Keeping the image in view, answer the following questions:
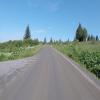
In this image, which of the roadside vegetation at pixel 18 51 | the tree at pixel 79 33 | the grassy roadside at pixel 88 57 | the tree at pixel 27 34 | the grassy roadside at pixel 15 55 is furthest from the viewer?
the tree at pixel 27 34

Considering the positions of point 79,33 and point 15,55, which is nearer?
point 15,55

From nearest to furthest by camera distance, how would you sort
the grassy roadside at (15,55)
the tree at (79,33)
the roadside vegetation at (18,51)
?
the grassy roadside at (15,55)
the roadside vegetation at (18,51)
the tree at (79,33)

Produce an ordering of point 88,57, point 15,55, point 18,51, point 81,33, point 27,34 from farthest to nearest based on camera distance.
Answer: point 27,34 → point 81,33 → point 18,51 → point 15,55 → point 88,57

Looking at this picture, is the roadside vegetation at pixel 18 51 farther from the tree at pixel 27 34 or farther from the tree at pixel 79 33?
the tree at pixel 79 33

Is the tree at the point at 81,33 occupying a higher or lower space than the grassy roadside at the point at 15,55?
higher

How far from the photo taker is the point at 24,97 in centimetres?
867

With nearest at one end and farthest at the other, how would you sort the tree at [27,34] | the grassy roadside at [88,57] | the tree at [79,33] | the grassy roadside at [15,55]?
the grassy roadside at [88,57] → the grassy roadside at [15,55] → the tree at [79,33] → the tree at [27,34]

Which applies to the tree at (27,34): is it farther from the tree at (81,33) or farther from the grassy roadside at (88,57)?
the grassy roadside at (88,57)

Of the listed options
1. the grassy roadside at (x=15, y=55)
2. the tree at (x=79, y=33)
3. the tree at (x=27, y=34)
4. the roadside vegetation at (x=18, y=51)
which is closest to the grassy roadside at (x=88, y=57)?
the grassy roadside at (x=15, y=55)

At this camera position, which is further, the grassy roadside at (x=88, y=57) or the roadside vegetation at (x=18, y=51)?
the roadside vegetation at (x=18, y=51)

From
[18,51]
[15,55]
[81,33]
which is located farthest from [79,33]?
[15,55]

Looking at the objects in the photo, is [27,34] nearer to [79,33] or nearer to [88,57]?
[79,33]

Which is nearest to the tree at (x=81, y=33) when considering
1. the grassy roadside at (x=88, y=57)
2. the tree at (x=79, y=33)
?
the tree at (x=79, y=33)

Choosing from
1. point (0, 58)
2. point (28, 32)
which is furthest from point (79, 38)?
point (0, 58)
